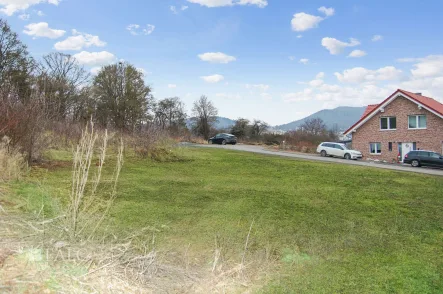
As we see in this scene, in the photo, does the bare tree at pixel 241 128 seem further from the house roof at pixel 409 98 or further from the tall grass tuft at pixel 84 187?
the tall grass tuft at pixel 84 187

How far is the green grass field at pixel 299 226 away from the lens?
4035mm

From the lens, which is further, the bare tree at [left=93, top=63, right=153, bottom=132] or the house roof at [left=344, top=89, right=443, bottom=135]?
the bare tree at [left=93, top=63, right=153, bottom=132]

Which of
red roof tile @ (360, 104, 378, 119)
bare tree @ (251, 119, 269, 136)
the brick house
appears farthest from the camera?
bare tree @ (251, 119, 269, 136)

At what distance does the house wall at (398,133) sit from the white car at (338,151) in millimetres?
2644

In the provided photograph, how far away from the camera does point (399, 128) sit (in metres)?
31.1

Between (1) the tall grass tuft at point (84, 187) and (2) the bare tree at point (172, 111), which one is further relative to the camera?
(2) the bare tree at point (172, 111)

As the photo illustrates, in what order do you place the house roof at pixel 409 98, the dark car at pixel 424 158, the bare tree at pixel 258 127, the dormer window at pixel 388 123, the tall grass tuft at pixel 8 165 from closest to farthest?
the tall grass tuft at pixel 8 165 < the dark car at pixel 424 158 < the house roof at pixel 409 98 < the dormer window at pixel 388 123 < the bare tree at pixel 258 127

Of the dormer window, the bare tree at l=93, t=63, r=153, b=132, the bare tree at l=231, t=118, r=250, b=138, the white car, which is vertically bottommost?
the white car

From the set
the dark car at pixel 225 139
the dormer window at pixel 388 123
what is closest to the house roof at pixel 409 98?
the dormer window at pixel 388 123

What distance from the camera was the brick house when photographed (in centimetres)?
2941

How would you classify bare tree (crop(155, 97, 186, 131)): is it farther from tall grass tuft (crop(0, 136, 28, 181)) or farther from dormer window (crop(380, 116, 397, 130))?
tall grass tuft (crop(0, 136, 28, 181))

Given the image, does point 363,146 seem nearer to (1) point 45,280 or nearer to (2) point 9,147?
(2) point 9,147

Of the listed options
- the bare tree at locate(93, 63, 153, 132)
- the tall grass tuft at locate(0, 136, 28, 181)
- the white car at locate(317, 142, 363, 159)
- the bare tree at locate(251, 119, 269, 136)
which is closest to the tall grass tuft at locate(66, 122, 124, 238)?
the tall grass tuft at locate(0, 136, 28, 181)

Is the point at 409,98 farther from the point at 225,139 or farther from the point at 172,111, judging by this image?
the point at 172,111
